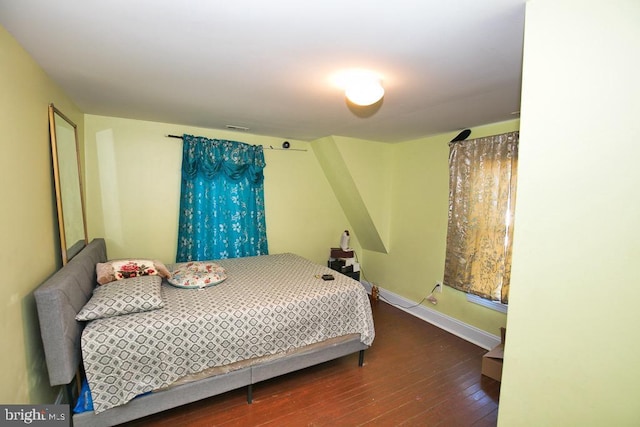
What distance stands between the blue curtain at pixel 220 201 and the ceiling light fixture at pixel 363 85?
2063mm

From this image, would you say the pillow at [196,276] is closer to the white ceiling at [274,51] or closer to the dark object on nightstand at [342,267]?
the white ceiling at [274,51]

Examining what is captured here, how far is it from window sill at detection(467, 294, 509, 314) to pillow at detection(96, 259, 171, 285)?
309 centimetres

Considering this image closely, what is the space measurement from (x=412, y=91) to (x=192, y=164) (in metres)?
2.48

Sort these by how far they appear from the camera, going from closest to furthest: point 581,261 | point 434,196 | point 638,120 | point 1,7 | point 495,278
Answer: point 638,120 → point 581,261 → point 1,7 → point 495,278 → point 434,196

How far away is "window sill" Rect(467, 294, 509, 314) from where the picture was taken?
2.79 metres

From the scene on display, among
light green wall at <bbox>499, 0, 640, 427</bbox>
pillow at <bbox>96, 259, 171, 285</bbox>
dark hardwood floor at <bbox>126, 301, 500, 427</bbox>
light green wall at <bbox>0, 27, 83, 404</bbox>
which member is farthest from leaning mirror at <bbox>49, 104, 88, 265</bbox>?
light green wall at <bbox>499, 0, 640, 427</bbox>

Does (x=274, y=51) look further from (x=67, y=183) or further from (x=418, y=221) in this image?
(x=418, y=221)

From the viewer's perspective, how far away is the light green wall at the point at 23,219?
4.21 feet

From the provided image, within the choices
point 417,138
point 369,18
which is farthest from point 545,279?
point 417,138

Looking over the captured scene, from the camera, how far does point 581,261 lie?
2.87 ft

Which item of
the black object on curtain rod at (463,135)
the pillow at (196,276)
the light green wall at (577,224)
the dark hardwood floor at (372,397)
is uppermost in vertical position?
the black object on curtain rod at (463,135)

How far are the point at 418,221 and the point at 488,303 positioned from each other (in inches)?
48.2

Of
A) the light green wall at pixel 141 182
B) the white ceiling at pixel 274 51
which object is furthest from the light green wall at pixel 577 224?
the light green wall at pixel 141 182

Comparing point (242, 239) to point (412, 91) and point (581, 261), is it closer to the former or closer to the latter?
point (412, 91)
